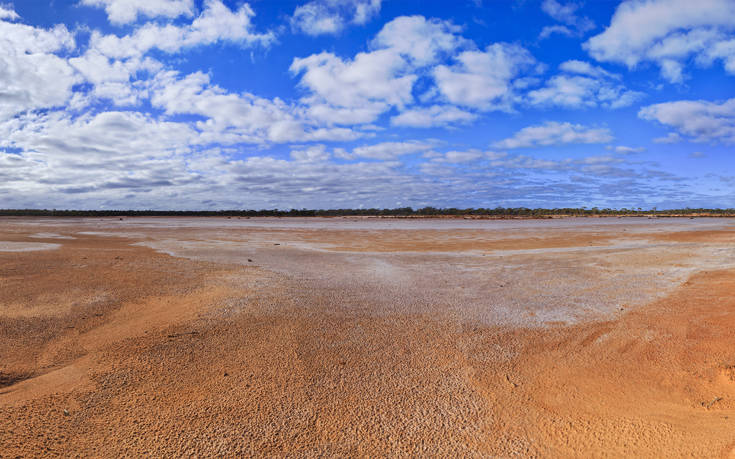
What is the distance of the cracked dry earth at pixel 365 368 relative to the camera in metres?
3.35

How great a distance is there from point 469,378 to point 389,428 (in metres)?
1.40

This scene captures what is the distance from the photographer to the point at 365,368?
15.5ft

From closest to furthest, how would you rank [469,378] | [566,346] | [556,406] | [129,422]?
[129,422] → [556,406] → [469,378] → [566,346]

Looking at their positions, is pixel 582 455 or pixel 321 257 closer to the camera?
pixel 582 455

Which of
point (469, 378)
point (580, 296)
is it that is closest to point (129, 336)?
point (469, 378)

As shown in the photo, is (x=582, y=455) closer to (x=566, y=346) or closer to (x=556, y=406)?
(x=556, y=406)

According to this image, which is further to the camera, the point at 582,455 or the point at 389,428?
the point at 389,428

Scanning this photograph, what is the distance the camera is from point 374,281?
33.4 feet

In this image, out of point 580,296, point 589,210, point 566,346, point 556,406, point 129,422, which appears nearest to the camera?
point 129,422

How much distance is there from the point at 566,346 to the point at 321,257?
10960 millimetres

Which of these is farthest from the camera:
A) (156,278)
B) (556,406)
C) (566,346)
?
(156,278)

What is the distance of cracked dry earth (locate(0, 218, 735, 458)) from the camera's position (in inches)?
132

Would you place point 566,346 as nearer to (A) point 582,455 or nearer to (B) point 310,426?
(A) point 582,455

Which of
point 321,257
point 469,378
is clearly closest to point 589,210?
point 321,257
